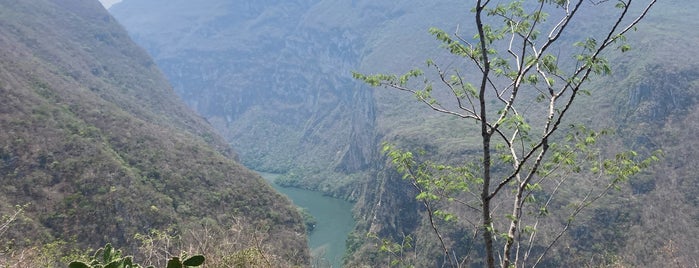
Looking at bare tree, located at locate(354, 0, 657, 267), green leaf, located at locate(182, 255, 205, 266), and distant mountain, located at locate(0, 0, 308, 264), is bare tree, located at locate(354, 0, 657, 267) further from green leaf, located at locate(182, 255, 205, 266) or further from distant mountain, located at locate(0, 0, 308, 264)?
distant mountain, located at locate(0, 0, 308, 264)

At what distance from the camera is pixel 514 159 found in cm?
903

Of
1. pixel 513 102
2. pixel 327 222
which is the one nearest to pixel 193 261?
pixel 513 102

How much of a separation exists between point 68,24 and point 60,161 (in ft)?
314

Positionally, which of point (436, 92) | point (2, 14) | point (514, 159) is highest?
point (436, 92)

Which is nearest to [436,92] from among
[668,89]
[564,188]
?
[668,89]

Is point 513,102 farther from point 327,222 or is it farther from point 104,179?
point 327,222

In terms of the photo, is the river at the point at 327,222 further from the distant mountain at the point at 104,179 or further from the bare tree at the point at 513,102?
the bare tree at the point at 513,102

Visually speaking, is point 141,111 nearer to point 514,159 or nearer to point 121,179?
point 121,179

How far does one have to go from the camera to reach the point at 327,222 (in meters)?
111

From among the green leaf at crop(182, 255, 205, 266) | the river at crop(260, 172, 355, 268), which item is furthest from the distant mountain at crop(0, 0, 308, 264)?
the river at crop(260, 172, 355, 268)

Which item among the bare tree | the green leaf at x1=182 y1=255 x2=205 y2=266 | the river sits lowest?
the river

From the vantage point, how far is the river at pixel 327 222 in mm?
88812

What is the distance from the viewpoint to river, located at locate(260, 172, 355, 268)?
88812mm

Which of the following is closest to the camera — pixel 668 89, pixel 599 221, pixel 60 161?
pixel 60 161
